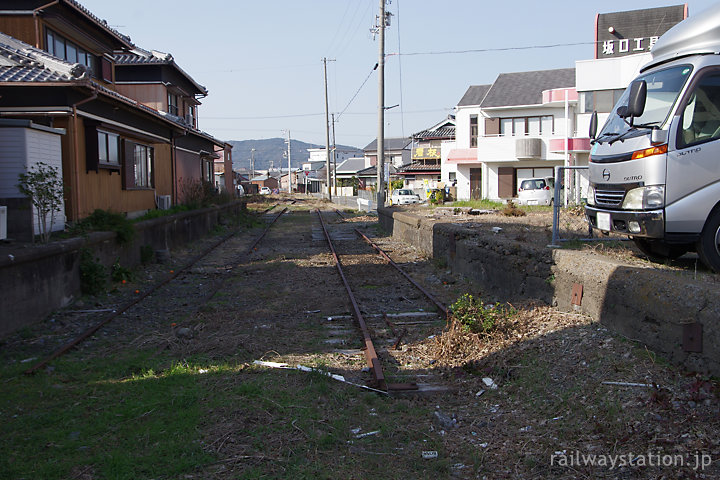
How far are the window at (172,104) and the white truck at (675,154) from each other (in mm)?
24294

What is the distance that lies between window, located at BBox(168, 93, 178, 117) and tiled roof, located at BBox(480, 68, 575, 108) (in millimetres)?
18960

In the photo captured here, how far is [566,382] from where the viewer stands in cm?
498

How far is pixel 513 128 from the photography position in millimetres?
37844

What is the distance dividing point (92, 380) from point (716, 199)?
6.34 metres

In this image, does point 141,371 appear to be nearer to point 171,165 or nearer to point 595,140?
point 595,140

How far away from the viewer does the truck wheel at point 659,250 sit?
6844 mm

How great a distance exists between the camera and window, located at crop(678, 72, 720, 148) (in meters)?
6.05

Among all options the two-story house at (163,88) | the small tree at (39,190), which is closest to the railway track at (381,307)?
the small tree at (39,190)

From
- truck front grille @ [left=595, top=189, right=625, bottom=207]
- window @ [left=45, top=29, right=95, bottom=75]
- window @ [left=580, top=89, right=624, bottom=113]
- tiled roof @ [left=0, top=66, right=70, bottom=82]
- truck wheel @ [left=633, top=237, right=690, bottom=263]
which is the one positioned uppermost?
window @ [left=580, top=89, right=624, bottom=113]

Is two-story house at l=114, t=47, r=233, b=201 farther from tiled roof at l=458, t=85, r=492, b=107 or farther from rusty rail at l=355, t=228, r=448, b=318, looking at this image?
tiled roof at l=458, t=85, r=492, b=107

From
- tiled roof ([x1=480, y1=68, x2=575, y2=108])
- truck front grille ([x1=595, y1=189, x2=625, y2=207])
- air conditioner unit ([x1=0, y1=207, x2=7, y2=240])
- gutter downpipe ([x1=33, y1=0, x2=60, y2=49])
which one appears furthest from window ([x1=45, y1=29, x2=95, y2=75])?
tiled roof ([x1=480, y1=68, x2=575, y2=108])

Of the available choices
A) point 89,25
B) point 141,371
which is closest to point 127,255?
point 141,371

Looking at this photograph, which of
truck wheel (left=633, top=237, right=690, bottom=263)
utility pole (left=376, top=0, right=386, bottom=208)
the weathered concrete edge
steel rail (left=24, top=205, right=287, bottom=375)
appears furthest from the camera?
utility pole (left=376, top=0, right=386, bottom=208)

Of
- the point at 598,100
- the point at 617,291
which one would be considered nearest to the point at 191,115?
the point at 598,100
